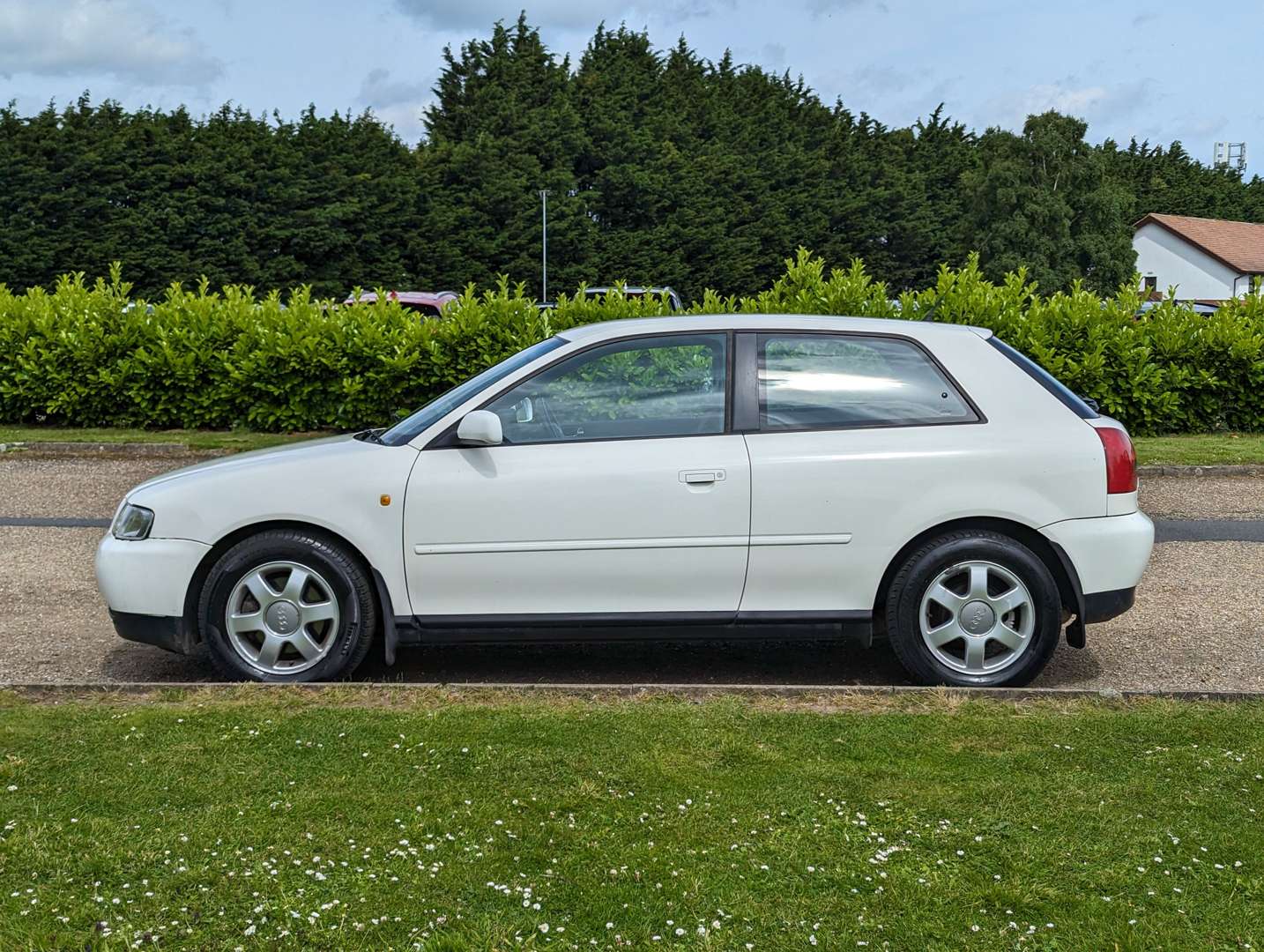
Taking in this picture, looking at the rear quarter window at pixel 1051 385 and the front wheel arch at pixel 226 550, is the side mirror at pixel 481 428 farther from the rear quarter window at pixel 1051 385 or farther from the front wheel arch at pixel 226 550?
the rear quarter window at pixel 1051 385

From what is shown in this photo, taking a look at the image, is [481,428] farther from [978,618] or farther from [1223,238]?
[1223,238]

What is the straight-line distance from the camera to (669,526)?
572 cm

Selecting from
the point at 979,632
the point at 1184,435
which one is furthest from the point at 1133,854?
the point at 1184,435

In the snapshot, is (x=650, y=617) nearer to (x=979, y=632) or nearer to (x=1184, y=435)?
(x=979, y=632)

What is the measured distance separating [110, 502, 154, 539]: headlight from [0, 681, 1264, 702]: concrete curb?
0.67m

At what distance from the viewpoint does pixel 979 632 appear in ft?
19.0

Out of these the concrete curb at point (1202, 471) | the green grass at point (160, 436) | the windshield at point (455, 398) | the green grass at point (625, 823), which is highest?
the windshield at point (455, 398)

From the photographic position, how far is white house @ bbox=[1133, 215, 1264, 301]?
265 feet

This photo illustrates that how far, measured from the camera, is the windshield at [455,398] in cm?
604

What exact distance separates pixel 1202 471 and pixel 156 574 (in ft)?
33.9

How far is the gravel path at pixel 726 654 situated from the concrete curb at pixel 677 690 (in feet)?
1.62

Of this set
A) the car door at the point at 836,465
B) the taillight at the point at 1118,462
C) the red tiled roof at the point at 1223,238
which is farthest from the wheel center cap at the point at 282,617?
the red tiled roof at the point at 1223,238

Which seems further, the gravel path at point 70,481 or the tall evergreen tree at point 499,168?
the tall evergreen tree at point 499,168

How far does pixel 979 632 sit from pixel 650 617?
4.64 feet
